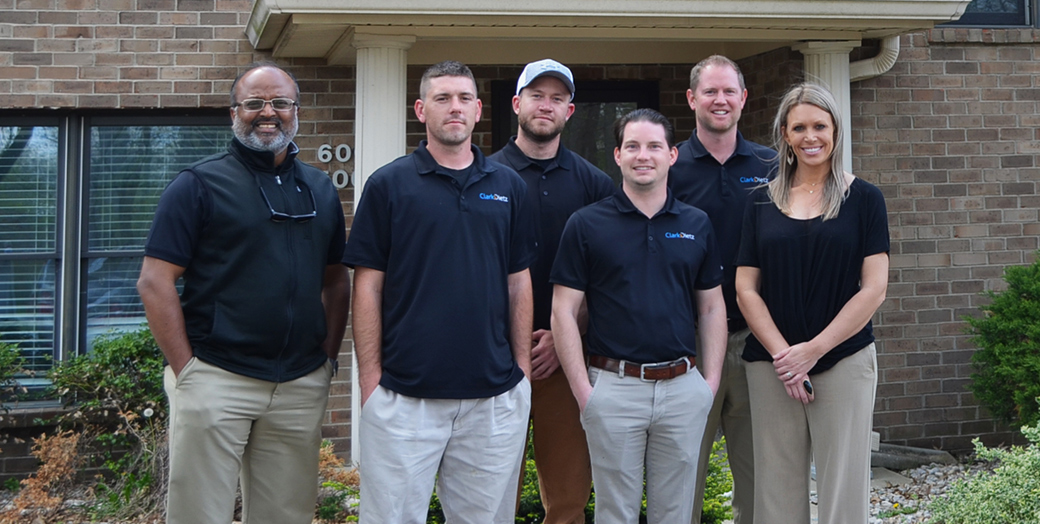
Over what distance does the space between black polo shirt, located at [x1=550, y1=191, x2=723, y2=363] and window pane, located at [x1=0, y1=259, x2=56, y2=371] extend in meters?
4.28

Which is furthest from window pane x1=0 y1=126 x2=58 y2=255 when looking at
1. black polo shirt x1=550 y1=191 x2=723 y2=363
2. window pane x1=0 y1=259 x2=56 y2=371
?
black polo shirt x1=550 y1=191 x2=723 y2=363

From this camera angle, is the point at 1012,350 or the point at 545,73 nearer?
the point at 545,73

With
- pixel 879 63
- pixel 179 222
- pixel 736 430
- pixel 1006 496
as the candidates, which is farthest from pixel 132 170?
pixel 1006 496

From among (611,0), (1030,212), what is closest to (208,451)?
(611,0)

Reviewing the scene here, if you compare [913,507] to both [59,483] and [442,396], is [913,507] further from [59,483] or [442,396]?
[59,483]

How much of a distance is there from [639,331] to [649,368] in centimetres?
14

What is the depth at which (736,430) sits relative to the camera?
3.87 metres

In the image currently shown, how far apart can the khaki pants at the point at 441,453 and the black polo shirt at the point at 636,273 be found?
1.30ft

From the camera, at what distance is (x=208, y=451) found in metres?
3.17

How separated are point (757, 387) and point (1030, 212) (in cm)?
441

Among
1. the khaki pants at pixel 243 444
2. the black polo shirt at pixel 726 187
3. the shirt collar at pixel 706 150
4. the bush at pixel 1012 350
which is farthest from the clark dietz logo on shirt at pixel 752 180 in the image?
the bush at pixel 1012 350

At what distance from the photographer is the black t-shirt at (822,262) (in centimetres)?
339

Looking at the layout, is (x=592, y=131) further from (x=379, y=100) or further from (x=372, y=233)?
(x=372, y=233)

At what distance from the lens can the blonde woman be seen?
3.38m
